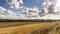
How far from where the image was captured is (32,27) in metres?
1.33

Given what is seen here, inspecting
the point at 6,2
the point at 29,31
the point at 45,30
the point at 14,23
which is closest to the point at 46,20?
the point at 45,30

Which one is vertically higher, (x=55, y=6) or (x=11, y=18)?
(x=55, y=6)

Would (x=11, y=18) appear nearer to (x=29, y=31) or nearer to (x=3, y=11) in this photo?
(x=3, y=11)

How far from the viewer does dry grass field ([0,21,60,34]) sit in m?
1.32

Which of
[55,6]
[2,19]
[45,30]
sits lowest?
[45,30]

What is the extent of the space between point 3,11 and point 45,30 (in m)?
0.45

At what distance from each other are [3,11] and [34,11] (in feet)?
1.01

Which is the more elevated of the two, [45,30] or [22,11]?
[22,11]

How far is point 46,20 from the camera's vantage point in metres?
1.35

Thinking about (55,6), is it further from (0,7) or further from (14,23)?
(0,7)

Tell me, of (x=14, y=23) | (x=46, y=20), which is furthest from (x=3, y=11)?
(x=46, y=20)

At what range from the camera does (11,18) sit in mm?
1362

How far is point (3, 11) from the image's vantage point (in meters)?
1.36

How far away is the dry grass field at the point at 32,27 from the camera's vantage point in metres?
1.32
